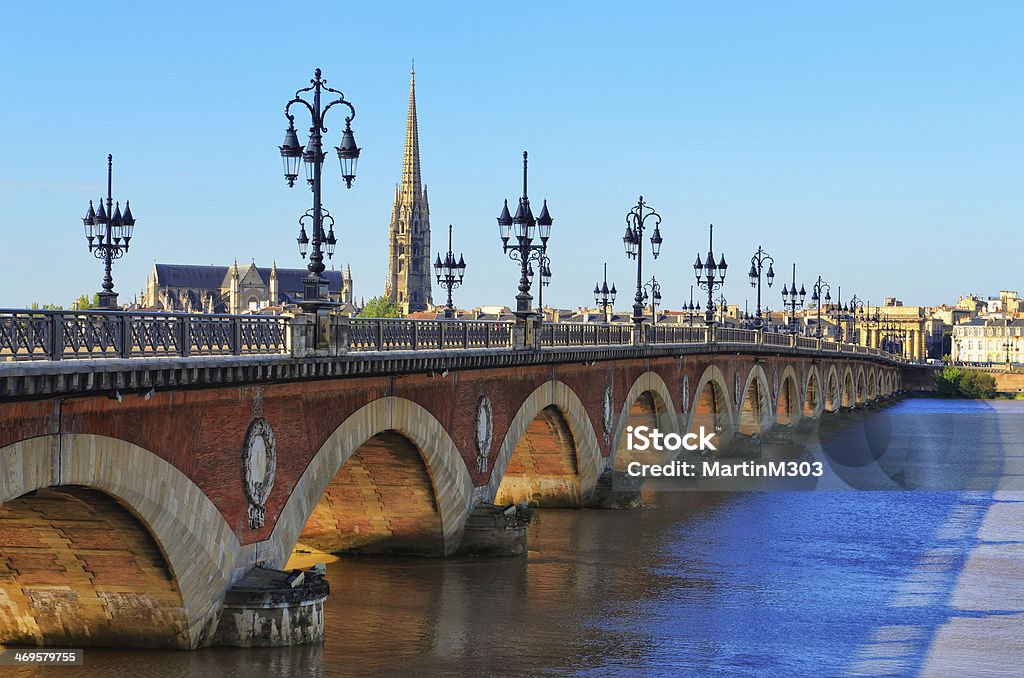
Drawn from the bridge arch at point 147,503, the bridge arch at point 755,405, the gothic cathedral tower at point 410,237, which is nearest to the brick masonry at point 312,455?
the bridge arch at point 147,503

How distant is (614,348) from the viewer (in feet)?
140

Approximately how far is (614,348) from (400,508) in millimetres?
13299

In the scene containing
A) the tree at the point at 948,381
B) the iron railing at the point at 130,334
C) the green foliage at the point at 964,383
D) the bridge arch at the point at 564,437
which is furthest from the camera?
the tree at the point at 948,381

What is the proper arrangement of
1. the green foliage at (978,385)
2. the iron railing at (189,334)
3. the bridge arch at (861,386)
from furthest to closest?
1. the green foliage at (978,385)
2. the bridge arch at (861,386)
3. the iron railing at (189,334)

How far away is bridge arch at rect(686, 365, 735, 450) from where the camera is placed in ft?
A: 202

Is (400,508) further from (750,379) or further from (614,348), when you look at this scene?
(750,379)

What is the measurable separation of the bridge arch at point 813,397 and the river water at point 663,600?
171 feet

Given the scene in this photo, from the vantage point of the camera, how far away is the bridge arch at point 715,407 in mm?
61656

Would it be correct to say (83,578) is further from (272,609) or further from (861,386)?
(861,386)

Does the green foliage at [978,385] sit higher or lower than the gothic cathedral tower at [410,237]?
lower

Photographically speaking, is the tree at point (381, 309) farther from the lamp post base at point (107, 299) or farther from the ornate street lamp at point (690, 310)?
the lamp post base at point (107, 299)

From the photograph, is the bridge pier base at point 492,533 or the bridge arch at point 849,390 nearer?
the bridge pier base at point 492,533

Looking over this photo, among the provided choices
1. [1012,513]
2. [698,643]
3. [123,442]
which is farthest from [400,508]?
[1012,513]

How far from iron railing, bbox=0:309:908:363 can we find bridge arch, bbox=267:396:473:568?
4.45 feet
